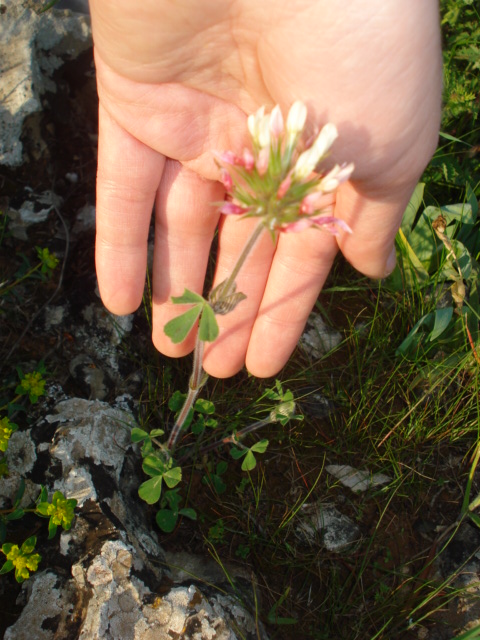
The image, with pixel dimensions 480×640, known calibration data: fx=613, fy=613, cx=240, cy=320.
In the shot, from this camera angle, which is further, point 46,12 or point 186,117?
point 46,12

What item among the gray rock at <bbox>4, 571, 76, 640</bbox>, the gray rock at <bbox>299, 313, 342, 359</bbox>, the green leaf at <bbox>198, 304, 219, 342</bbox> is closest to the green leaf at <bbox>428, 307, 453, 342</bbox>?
the gray rock at <bbox>299, 313, 342, 359</bbox>

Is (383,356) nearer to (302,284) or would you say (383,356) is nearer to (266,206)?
(302,284)

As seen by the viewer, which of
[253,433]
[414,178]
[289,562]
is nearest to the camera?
[414,178]

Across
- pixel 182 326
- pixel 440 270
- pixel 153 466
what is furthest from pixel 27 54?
pixel 440 270

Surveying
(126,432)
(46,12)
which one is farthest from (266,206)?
(46,12)

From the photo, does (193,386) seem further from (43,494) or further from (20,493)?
(20,493)

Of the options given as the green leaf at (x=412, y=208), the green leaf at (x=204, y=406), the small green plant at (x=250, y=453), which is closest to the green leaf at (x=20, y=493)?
the green leaf at (x=204, y=406)
